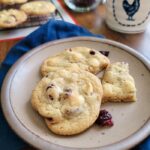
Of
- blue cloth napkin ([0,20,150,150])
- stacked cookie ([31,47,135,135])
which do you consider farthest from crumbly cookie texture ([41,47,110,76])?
blue cloth napkin ([0,20,150,150])

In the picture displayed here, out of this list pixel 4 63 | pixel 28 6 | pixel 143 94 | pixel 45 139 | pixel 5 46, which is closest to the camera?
pixel 45 139

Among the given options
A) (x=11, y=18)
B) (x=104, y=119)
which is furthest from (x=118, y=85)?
(x=11, y=18)

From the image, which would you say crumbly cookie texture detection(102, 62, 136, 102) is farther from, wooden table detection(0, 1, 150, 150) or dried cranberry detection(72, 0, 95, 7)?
dried cranberry detection(72, 0, 95, 7)

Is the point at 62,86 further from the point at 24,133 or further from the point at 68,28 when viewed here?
the point at 68,28

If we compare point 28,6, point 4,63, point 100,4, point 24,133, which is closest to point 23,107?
point 24,133

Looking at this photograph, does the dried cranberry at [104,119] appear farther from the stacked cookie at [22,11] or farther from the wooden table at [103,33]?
the stacked cookie at [22,11]

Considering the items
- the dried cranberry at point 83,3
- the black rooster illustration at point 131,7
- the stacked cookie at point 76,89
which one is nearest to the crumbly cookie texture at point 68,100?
the stacked cookie at point 76,89
